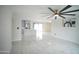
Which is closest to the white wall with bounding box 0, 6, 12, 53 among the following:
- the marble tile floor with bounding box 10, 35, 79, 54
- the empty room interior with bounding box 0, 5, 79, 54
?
the empty room interior with bounding box 0, 5, 79, 54

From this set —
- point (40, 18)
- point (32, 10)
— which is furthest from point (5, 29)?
point (40, 18)

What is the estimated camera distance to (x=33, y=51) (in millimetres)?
2719

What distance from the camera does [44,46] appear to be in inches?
112

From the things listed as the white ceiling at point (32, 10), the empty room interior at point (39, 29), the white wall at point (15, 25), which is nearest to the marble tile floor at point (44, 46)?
the empty room interior at point (39, 29)

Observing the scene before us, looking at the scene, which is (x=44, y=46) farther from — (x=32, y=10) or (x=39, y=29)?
(x=32, y=10)

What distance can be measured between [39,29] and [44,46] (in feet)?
1.73

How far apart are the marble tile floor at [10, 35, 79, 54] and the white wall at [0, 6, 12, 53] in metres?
0.18

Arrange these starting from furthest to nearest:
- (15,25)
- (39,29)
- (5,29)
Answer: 1. (39,29)
2. (15,25)
3. (5,29)

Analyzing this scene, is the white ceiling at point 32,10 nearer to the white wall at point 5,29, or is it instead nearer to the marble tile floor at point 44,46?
the white wall at point 5,29

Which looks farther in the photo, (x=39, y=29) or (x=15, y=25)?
(x=39, y=29)

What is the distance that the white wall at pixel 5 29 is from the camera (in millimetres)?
2652

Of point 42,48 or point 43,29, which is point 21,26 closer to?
point 43,29

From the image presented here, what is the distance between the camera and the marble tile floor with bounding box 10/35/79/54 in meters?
2.74
